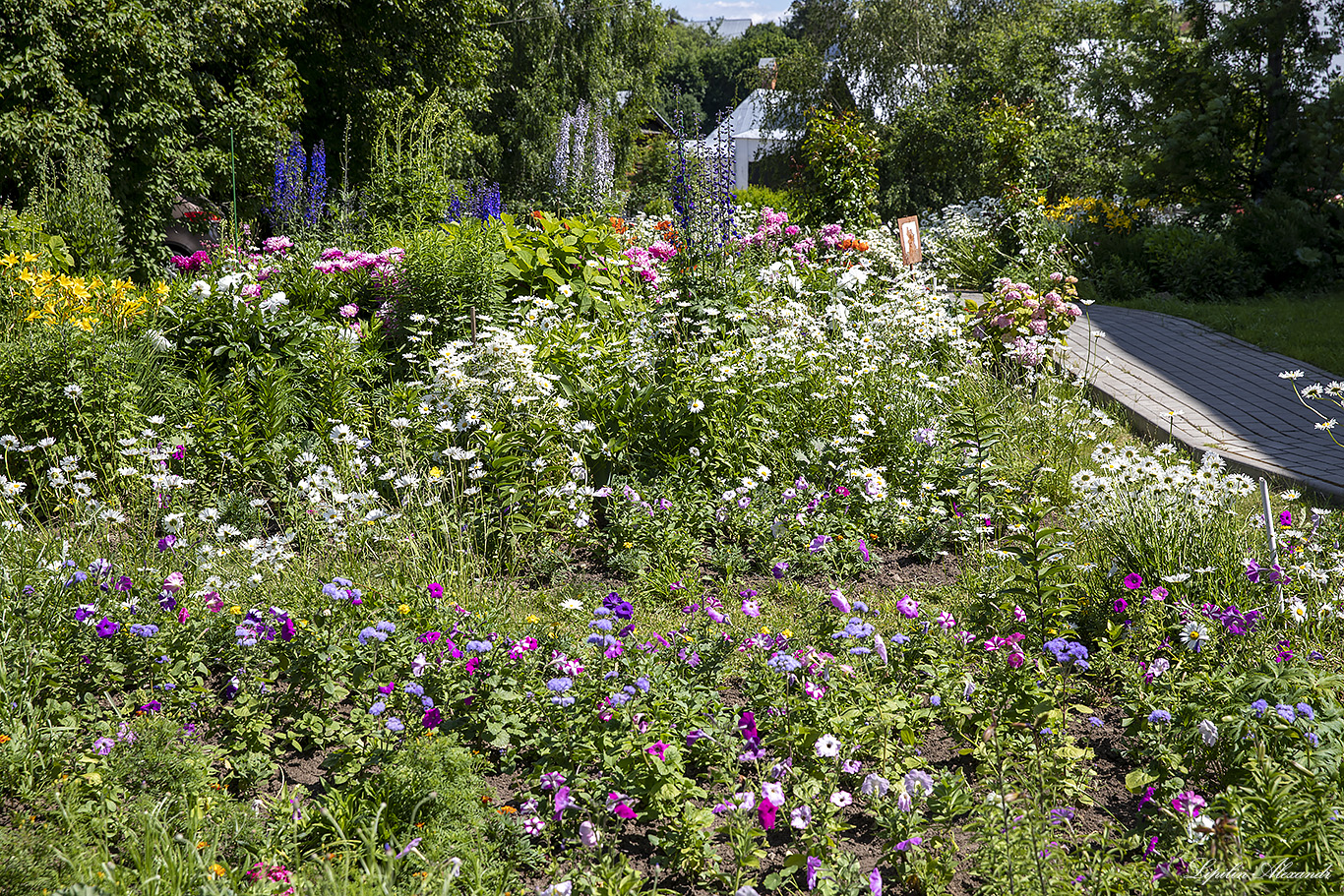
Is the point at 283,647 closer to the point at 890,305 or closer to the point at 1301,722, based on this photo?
the point at 1301,722

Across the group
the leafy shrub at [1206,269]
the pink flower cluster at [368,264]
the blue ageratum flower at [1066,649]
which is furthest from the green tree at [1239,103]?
the blue ageratum flower at [1066,649]

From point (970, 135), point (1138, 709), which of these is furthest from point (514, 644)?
point (970, 135)

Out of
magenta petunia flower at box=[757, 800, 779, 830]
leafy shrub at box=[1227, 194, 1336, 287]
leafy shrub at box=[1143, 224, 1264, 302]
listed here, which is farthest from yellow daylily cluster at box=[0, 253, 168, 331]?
leafy shrub at box=[1227, 194, 1336, 287]

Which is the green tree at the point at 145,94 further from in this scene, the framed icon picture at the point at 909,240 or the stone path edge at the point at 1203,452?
the stone path edge at the point at 1203,452

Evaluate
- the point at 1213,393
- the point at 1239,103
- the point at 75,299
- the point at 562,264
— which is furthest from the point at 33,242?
the point at 1239,103

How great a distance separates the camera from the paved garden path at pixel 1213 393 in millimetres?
5113

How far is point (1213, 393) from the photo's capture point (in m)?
6.53

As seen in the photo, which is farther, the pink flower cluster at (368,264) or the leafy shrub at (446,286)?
the pink flower cluster at (368,264)

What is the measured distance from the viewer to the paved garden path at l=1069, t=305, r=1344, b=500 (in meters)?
5.11

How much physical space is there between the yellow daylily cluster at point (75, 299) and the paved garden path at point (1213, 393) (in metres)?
6.17

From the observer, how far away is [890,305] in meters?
6.21

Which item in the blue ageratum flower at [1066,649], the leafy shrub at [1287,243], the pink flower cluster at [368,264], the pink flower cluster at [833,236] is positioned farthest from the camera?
the leafy shrub at [1287,243]

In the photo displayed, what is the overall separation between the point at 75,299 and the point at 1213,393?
7.66 m

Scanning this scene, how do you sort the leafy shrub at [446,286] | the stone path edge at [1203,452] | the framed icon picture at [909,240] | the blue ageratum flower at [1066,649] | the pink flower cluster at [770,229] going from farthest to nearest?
1. the pink flower cluster at [770,229]
2. the framed icon picture at [909,240]
3. the leafy shrub at [446,286]
4. the stone path edge at [1203,452]
5. the blue ageratum flower at [1066,649]
